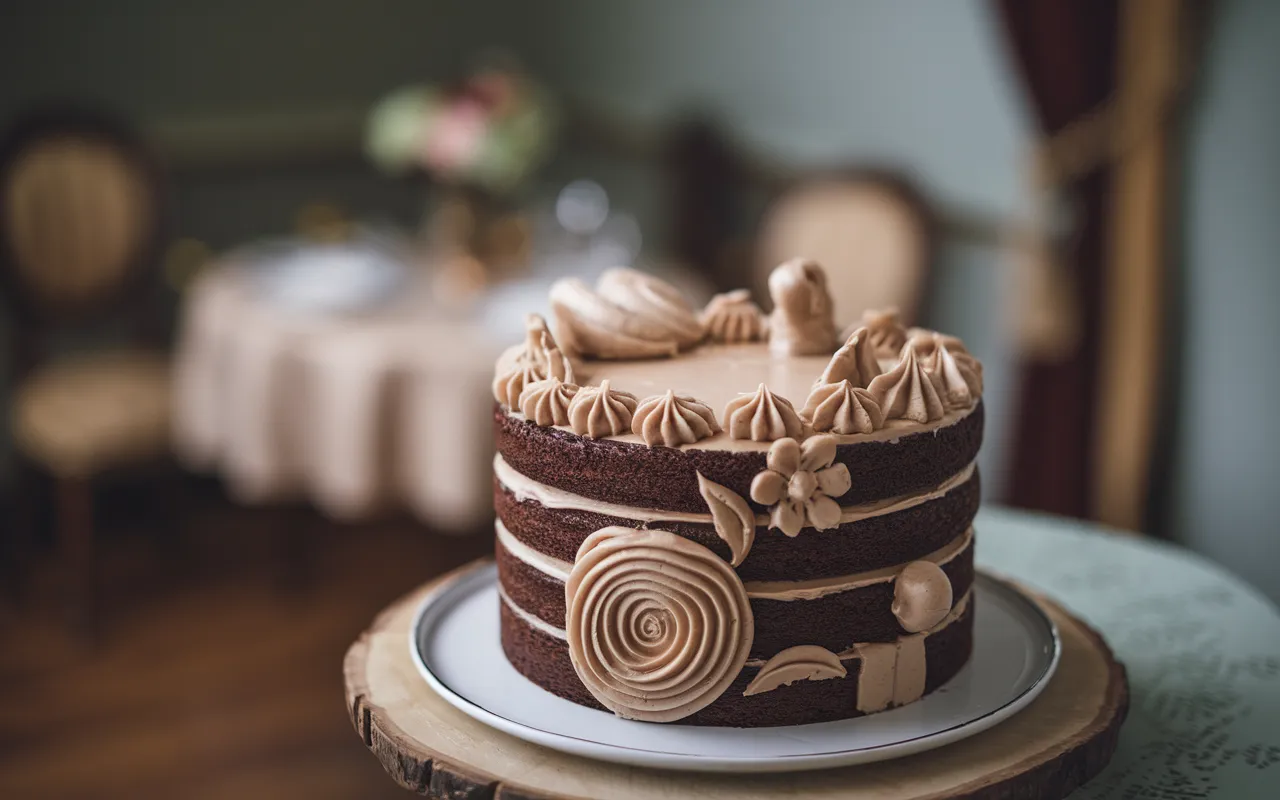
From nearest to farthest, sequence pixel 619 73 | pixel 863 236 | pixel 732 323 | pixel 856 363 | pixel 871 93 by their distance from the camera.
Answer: pixel 856 363, pixel 732 323, pixel 863 236, pixel 871 93, pixel 619 73

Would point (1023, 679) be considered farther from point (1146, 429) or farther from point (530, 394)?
point (1146, 429)

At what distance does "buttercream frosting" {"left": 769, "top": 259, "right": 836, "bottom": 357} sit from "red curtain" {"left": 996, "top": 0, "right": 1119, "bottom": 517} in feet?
5.82

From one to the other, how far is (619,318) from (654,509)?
0.28 m

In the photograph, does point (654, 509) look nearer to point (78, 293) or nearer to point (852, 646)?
point (852, 646)

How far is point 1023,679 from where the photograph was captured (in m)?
1.23

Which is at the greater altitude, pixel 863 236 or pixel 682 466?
pixel 682 466

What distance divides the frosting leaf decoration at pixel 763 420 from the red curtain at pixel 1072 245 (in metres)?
2.07

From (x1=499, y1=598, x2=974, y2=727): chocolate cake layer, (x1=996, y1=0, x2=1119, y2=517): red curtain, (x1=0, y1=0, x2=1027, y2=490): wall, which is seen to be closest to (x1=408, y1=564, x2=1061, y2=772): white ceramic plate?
(x1=499, y1=598, x2=974, y2=727): chocolate cake layer

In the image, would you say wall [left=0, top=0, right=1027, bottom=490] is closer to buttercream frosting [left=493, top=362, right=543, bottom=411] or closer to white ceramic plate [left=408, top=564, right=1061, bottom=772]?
white ceramic plate [left=408, top=564, right=1061, bottom=772]

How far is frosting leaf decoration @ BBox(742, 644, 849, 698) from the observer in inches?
45.4

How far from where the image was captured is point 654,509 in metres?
1.13

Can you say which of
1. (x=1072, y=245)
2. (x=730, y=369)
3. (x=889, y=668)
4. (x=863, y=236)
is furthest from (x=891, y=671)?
(x=863, y=236)

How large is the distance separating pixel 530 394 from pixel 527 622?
219 millimetres

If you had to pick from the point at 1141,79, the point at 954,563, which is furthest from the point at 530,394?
the point at 1141,79
